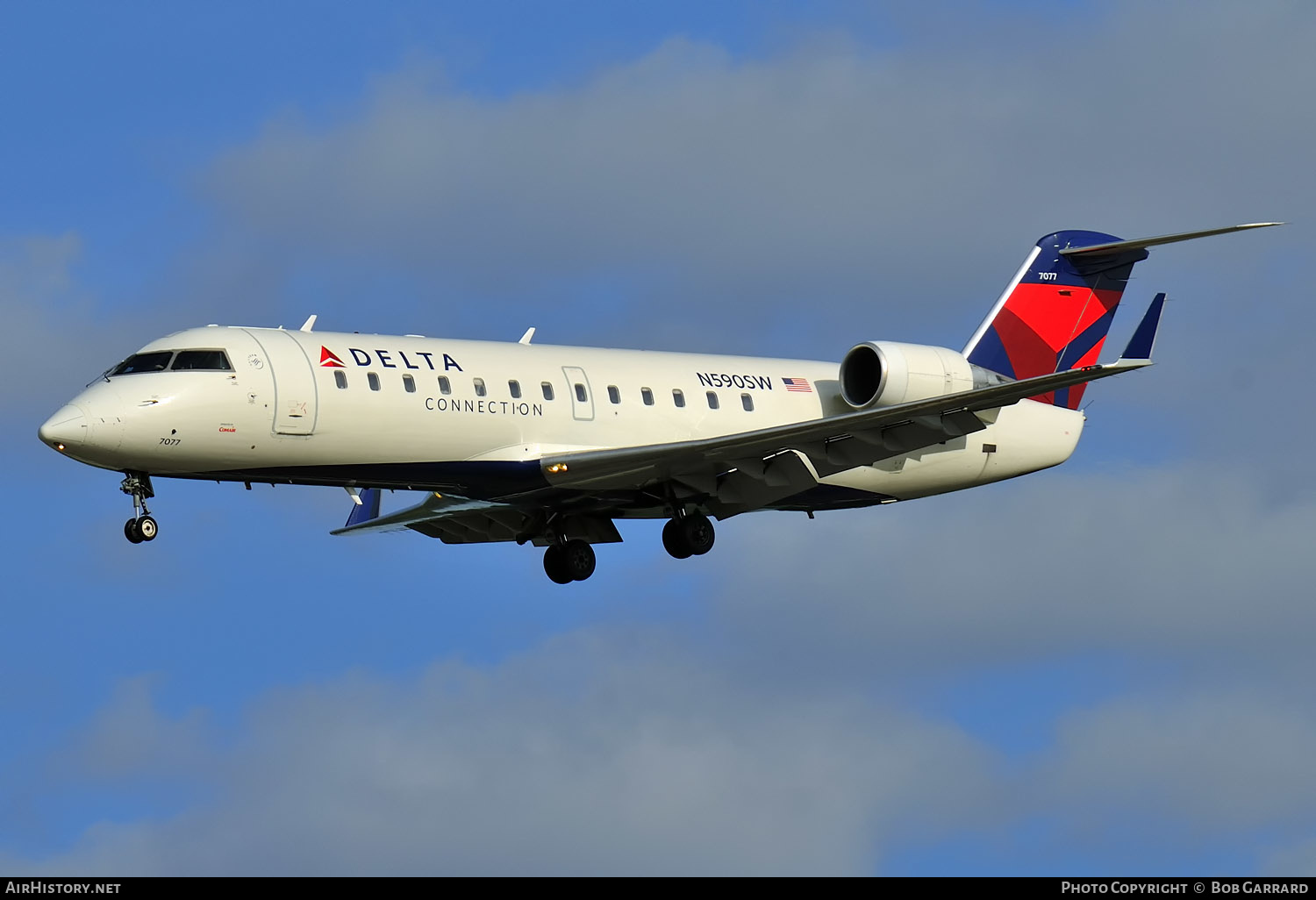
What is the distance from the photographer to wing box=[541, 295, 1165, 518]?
1257 inches

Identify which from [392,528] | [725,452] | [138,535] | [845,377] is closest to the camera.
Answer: [138,535]

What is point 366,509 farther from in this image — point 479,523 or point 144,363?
point 144,363

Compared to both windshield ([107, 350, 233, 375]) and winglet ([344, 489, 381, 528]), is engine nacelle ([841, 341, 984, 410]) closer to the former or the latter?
winglet ([344, 489, 381, 528])

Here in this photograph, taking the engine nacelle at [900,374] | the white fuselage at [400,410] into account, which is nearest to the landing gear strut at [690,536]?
the white fuselage at [400,410]

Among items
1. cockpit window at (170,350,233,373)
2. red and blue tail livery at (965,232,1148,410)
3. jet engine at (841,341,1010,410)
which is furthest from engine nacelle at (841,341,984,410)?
cockpit window at (170,350,233,373)

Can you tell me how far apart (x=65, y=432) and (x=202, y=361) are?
7.54ft

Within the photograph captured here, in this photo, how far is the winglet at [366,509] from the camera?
38.9 metres

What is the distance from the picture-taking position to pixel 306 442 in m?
30.6

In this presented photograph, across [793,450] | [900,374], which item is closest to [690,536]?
[793,450]

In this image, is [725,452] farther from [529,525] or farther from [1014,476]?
[1014,476]

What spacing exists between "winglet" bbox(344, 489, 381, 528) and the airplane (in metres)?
0.05

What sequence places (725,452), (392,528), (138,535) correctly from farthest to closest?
(392,528)
(725,452)
(138,535)

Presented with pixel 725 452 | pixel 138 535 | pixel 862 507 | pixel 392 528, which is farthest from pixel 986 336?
pixel 138 535

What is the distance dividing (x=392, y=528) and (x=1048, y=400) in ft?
40.7
